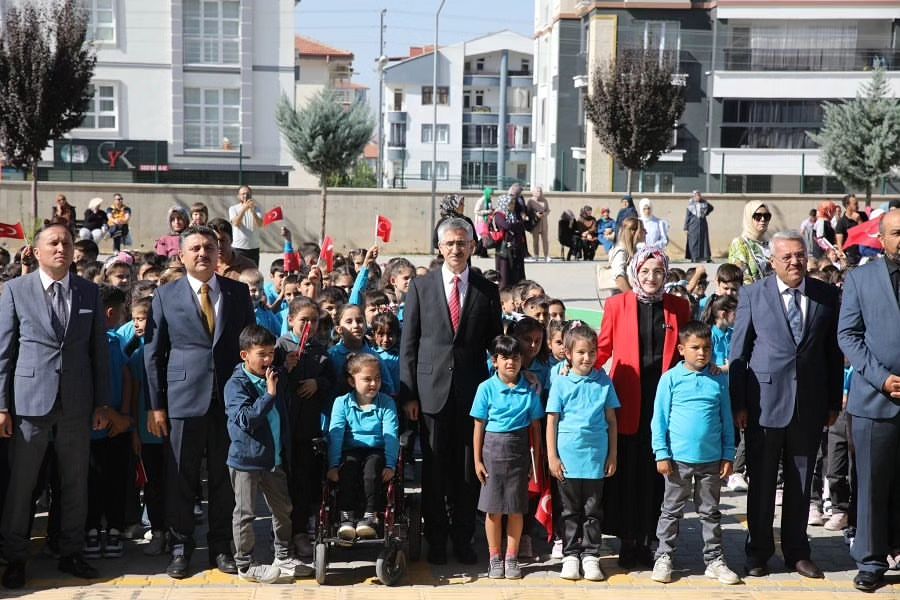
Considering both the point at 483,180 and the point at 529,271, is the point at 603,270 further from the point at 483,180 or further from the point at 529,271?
the point at 483,180

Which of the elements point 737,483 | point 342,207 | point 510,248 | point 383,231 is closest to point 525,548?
point 737,483

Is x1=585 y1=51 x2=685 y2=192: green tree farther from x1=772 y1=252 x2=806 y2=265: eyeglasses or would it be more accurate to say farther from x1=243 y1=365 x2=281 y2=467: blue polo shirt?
x1=243 y1=365 x2=281 y2=467: blue polo shirt

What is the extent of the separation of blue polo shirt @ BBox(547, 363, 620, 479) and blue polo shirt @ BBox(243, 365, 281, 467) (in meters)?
1.64

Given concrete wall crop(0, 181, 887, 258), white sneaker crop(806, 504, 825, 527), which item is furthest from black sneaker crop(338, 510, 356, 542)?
concrete wall crop(0, 181, 887, 258)

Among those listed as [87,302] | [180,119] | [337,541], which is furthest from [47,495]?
[180,119]

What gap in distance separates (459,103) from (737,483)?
229 feet

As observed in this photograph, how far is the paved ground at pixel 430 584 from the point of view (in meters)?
6.86

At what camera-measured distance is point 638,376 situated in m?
7.34

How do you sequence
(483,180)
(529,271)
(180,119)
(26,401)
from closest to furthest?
1. (26,401)
2. (529,271)
3. (483,180)
4. (180,119)

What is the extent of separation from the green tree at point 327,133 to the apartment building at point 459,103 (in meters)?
43.3

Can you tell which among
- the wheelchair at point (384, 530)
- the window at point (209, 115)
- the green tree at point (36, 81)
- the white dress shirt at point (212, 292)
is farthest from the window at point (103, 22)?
the wheelchair at point (384, 530)

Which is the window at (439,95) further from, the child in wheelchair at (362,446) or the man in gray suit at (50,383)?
the man in gray suit at (50,383)

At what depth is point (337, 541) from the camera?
22.7 feet

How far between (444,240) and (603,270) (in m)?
5.51
